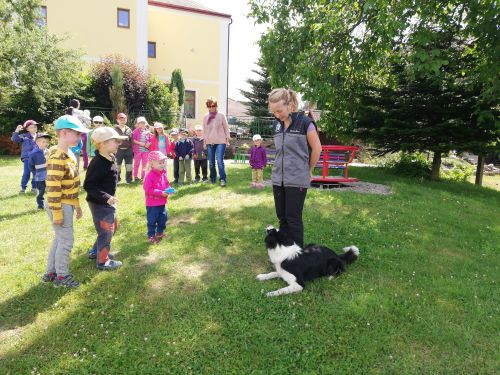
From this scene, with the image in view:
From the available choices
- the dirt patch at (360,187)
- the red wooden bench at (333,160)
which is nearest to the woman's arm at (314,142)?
the dirt patch at (360,187)

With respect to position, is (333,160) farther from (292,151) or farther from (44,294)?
(44,294)

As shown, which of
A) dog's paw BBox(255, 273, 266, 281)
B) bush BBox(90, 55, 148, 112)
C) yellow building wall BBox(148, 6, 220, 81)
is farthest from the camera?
yellow building wall BBox(148, 6, 220, 81)

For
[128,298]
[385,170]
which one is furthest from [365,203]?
[385,170]

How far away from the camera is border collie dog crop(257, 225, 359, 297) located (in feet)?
14.0

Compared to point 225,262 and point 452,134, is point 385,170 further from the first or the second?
point 225,262

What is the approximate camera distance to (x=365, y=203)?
26.1 ft

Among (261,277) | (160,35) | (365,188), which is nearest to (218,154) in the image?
(365,188)

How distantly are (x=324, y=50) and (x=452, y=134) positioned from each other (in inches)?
214

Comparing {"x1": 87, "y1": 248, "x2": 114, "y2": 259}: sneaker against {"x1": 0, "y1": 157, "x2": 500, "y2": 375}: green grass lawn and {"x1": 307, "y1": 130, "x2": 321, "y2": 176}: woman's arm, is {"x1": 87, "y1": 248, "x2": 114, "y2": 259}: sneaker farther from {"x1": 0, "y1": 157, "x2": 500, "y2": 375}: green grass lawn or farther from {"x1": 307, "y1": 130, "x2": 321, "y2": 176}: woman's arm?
{"x1": 307, "y1": 130, "x2": 321, "y2": 176}: woman's arm

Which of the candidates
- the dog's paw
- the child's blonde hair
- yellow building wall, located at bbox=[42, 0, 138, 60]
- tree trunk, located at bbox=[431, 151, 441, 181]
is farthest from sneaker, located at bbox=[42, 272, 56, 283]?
yellow building wall, located at bbox=[42, 0, 138, 60]

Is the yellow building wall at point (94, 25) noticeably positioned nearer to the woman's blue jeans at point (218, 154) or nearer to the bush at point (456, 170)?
the woman's blue jeans at point (218, 154)

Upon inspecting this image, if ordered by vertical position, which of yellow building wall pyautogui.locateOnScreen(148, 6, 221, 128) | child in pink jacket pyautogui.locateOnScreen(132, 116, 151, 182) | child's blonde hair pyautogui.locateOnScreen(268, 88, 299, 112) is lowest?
child in pink jacket pyautogui.locateOnScreen(132, 116, 151, 182)

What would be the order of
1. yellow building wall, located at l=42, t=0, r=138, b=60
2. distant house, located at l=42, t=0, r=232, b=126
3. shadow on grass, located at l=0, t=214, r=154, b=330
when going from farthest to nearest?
distant house, located at l=42, t=0, r=232, b=126 < yellow building wall, located at l=42, t=0, r=138, b=60 < shadow on grass, located at l=0, t=214, r=154, b=330

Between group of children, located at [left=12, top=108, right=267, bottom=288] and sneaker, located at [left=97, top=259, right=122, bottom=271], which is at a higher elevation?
group of children, located at [left=12, top=108, right=267, bottom=288]
